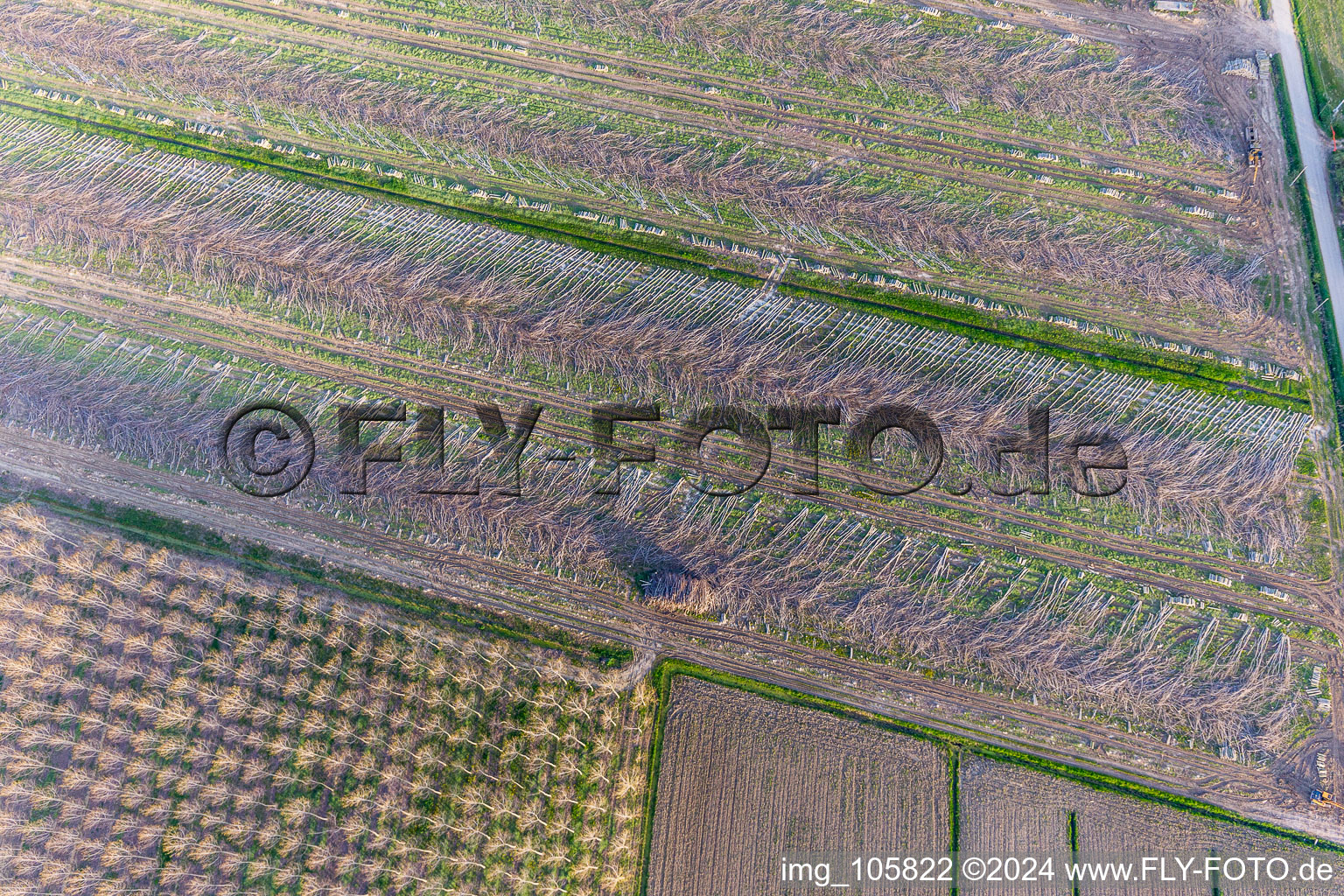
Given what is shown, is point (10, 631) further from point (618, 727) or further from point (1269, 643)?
point (1269, 643)

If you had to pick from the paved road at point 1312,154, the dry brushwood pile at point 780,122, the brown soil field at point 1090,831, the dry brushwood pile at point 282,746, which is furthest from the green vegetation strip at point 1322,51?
the dry brushwood pile at point 282,746

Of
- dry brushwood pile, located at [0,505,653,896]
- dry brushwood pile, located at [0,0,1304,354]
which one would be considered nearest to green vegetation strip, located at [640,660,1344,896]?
dry brushwood pile, located at [0,505,653,896]

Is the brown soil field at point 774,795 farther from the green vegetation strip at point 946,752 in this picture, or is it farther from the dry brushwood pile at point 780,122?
the dry brushwood pile at point 780,122

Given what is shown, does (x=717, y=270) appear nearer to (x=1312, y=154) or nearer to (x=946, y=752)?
(x=946, y=752)

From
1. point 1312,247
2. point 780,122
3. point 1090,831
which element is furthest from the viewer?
point 780,122

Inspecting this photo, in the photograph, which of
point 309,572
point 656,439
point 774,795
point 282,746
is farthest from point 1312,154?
point 282,746

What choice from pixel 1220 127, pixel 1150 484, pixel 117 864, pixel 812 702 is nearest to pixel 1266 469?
pixel 1150 484

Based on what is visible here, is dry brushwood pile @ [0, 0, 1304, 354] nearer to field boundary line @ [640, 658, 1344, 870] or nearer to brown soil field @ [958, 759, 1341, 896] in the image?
field boundary line @ [640, 658, 1344, 870]
